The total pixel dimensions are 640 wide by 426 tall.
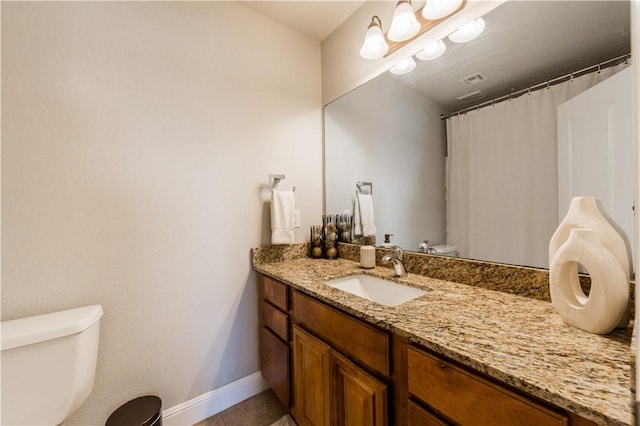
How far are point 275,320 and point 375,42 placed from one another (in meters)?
1.65

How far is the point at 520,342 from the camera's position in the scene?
2.06ft

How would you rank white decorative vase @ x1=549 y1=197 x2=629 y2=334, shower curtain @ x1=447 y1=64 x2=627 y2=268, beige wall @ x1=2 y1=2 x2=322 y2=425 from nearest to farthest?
white decorative vase @ x1=549 y1=197 x2=629 y2=334, shower curtain @ x1=447 y1=64 x2=627 y2=268, beige wall @ x1=2 y1=2 x2=322 y2=425

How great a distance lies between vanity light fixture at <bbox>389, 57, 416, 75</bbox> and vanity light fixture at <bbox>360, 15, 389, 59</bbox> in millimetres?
103

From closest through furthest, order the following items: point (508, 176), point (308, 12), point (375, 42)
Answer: point (508, 176), point (375, 42), point (308, 12)

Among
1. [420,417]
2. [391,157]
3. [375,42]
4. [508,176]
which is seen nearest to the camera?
[420,417]

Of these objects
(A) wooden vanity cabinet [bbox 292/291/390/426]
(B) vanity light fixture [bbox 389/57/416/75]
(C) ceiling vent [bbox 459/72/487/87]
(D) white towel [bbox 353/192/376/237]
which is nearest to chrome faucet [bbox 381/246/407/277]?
(D) white towel [bbox 353/192/376/237]

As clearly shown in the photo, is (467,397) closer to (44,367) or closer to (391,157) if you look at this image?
(391,157)

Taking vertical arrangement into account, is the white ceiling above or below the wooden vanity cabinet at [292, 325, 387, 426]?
above

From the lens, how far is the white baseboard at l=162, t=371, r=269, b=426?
1326 mm

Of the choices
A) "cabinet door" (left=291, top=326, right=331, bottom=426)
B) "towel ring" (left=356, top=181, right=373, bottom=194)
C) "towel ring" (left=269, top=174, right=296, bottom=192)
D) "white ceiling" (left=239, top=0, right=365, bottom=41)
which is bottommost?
"cabinet door" (left=291, top=326, right=331, bottom=426)

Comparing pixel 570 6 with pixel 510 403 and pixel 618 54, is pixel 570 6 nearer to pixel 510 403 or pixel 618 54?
pixel 618 54

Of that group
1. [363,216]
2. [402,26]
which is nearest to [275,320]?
[363,216]

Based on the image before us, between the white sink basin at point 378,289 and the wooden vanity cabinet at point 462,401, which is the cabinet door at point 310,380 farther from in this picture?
the wooden vanity cabinet at point 462,401

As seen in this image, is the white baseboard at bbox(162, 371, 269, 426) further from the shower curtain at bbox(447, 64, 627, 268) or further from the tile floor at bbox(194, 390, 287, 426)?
the shower curtain at bbox(447, 64, 627, 268)
